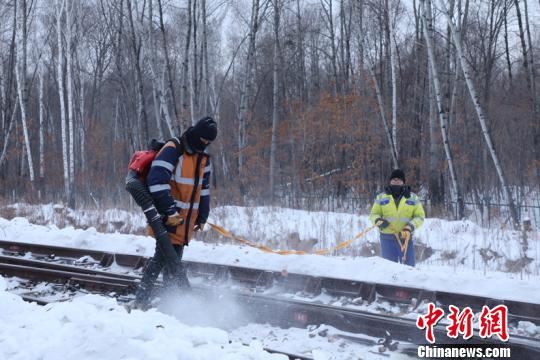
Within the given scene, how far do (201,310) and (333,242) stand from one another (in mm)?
5104

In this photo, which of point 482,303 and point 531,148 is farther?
point 531,148

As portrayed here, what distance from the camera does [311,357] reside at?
4086 millimetres

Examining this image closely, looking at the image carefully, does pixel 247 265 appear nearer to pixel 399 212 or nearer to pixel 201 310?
pixel 201 310

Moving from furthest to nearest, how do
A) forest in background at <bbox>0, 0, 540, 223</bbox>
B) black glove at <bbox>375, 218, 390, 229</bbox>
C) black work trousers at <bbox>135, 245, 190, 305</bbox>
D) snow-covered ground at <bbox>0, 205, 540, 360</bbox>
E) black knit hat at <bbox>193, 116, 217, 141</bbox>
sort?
1. forest in background at <bbox>0, 0, 540, 223</bbox>
2. black glove at <bbox>375, 218, 390, 229</bbox>
3. black work trousers at <bbox>135, 245, 190, 305</bbox>
4. black knit hat at <bbox>193, 116, 217, 141</bbox>
5. snow-covered ground at <bbox>0, 205, 540, 360</bbox>

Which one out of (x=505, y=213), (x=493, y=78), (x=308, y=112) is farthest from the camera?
(x=493, y=78)

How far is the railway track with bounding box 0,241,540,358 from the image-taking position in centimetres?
465

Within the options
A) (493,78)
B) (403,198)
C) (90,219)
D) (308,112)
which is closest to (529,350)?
(403,198)

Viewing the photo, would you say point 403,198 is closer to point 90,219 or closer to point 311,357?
point 311,357

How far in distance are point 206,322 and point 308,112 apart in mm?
17573

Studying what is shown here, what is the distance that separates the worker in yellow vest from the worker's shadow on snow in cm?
235

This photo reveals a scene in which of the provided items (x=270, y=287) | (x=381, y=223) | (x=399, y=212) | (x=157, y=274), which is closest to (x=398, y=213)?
(x=399, y=212)

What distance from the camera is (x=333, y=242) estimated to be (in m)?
10.0

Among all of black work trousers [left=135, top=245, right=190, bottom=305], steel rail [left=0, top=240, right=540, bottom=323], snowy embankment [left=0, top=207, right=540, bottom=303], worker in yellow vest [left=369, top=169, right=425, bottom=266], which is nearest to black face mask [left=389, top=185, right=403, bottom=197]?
worker in yellow vest [left=369, top=169, right=425, bottom=266]

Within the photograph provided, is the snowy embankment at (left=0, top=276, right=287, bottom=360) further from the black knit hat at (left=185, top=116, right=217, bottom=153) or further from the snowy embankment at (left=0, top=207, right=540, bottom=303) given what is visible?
the snowy embankment at (left=0, top=207, right=540, bottom=303)
